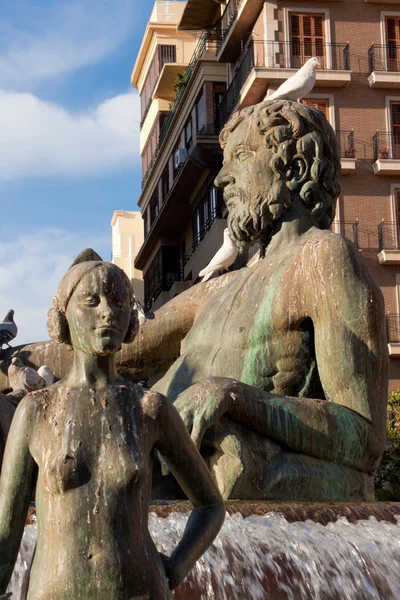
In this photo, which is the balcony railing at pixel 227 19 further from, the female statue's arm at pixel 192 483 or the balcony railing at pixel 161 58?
the female statue's arm at pixel 192 483

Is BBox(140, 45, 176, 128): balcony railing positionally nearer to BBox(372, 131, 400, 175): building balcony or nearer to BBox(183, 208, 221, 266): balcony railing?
BBox(183, 208, 221, 266): balcony railing

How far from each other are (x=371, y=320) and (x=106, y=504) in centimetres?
274

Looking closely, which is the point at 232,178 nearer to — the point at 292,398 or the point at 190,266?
the point at 292,398

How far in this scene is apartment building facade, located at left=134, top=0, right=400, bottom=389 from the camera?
47688 mm

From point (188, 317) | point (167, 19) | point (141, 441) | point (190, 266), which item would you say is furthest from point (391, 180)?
point (141, 441)

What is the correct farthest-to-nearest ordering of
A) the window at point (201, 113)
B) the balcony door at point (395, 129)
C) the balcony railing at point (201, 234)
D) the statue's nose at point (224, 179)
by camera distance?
the window at point (201, 113)
the balcony railing at point (201, 234)
the balcony door at point (395, 129)
the statue's nose at point (224, 179)

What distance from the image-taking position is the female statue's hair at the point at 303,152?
21.0ft

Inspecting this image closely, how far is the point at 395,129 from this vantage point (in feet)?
164

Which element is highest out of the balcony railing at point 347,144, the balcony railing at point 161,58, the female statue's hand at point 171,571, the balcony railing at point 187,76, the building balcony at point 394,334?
the balcony railing at point 161,58

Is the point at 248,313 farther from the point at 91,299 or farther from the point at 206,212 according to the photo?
the point at 206,212

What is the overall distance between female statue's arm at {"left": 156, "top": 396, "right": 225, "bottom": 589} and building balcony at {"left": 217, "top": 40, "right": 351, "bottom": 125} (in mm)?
44887

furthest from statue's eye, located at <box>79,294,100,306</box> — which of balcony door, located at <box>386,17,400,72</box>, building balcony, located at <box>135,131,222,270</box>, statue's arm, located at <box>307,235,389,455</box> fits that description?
building balcony, located at <box>135,131,222,270</box>

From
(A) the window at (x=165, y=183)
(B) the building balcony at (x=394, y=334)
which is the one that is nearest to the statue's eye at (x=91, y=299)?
(B) the building balcony at (x=394, y=334)

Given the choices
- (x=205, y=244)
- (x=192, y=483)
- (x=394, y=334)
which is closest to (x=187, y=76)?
(x=205, y=244)
